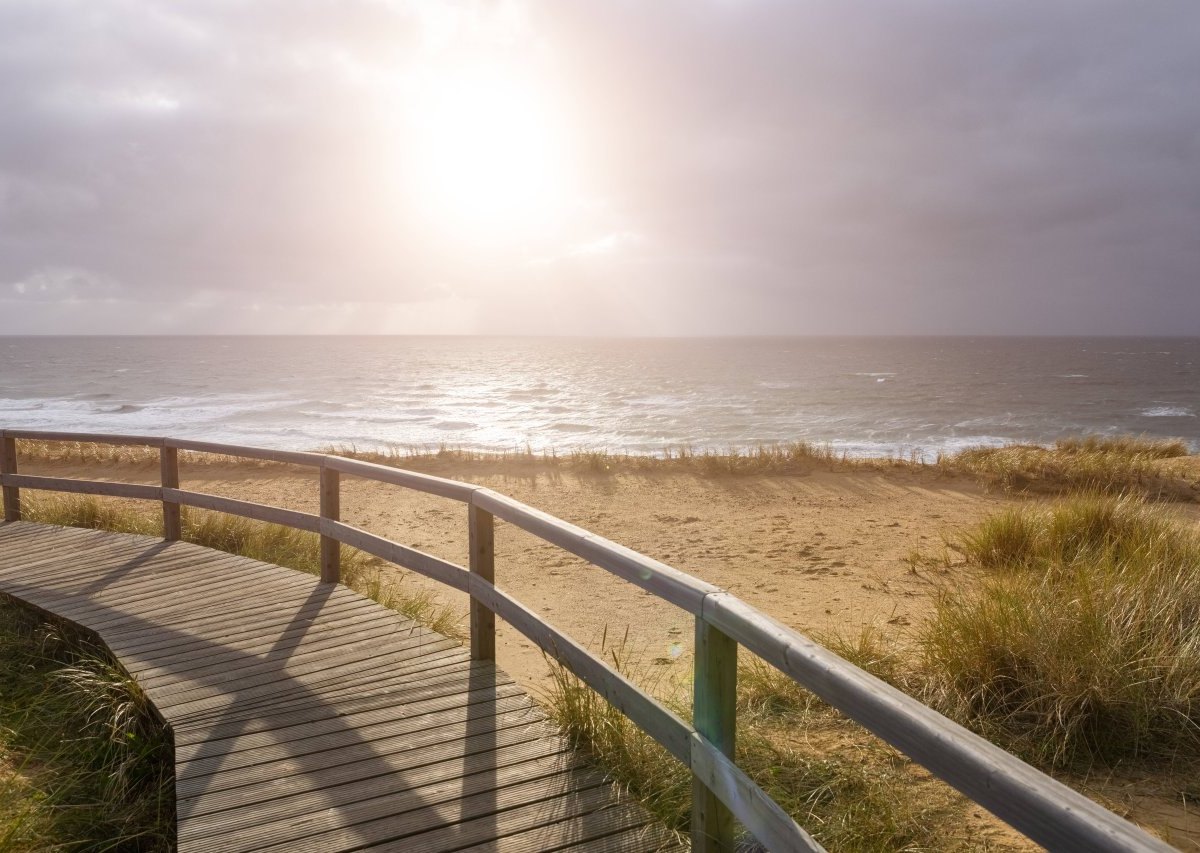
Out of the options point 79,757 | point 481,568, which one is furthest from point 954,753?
point 79,757

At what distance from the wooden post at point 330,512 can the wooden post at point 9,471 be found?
13.6 ft

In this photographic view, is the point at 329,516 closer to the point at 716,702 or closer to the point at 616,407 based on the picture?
the point at 716,702

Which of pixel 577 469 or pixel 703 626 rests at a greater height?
pixel 703 626

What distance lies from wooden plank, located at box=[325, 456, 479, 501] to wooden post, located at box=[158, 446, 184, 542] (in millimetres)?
2234

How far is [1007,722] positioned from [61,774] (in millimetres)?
4672

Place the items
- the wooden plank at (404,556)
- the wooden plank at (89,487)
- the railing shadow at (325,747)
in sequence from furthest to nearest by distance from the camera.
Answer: the wooden plank at (89,487) < the wooden plank at (404,556) < the railing shadow at (325,747)

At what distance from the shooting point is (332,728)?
3633 millimetres

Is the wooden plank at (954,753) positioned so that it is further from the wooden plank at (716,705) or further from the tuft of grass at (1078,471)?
the tuft of grass at (1078,471)

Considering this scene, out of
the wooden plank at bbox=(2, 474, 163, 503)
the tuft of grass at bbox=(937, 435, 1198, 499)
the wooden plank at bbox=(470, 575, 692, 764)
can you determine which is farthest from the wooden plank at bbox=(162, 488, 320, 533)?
the tuft of grass at bbox=(937, 435, 1198, 499)

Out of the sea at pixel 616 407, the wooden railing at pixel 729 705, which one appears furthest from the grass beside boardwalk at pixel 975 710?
the sea at pixel 616 407

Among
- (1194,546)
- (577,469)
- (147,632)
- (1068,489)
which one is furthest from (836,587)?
(577,469)

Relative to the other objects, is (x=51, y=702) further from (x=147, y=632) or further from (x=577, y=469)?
(x=577, y=469)

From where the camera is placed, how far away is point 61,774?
3.80 m

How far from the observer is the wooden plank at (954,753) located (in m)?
1.29
